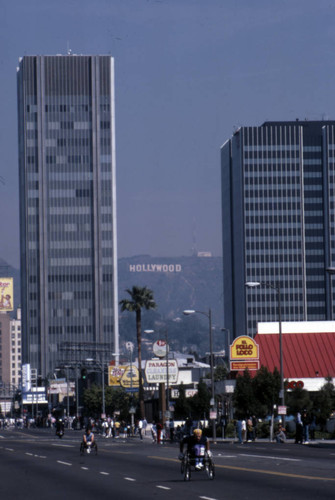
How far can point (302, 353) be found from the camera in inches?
3844

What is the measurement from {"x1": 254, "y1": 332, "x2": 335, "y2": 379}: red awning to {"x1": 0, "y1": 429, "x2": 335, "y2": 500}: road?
44.8 m

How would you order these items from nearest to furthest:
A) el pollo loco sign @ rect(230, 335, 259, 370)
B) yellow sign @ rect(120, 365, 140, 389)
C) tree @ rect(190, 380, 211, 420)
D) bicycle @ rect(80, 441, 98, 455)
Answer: bicycle @ rect(80, 441, 98, 455) < el pollo loco sign @ rect(230, 335, 259, 370) < tree @ rect(190, 380, 211, 420) < yellow sign @ rect(120, 365, 140, 389)

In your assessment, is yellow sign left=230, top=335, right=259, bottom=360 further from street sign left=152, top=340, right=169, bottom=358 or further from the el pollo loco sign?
street sign left=152, top=340, right=169, bottom=358

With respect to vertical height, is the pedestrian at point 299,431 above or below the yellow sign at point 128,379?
below

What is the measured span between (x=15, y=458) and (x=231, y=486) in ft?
88.5

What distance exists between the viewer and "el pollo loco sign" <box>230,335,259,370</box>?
87.1m

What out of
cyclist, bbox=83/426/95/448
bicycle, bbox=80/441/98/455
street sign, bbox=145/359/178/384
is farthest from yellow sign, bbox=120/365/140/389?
cyclist, bbox=83/426/95/448

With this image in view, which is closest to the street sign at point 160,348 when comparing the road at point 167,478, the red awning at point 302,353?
the red awning at point 302,353

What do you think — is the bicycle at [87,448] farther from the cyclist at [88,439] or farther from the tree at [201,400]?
the tree at [201,400]

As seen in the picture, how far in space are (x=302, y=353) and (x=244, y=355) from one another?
11553 millimetres

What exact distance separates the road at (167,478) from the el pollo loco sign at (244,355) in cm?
3613

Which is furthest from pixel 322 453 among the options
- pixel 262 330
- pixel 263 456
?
pixel 262 330

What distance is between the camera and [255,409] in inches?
3115

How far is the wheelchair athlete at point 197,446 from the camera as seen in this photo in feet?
106
